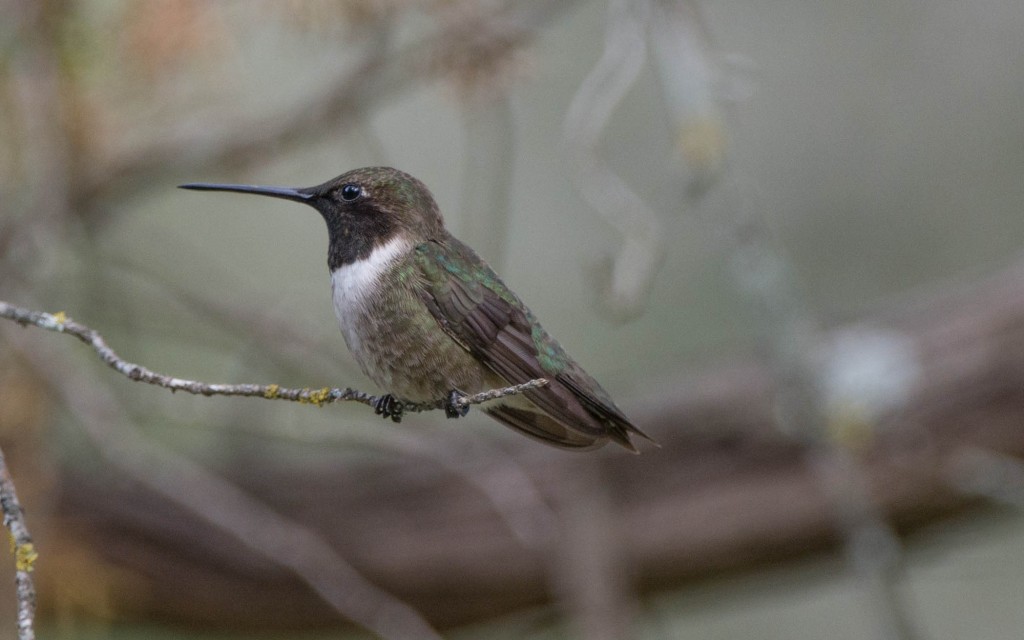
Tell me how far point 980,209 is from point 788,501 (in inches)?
164

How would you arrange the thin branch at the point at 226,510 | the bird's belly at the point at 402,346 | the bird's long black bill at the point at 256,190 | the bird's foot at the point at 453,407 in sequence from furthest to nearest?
the thin branch at the point at 226,510, the bird's belly at the point at 402,346, the bird's foot at the point at 453,407, the bird's long black bill at the point at 256,190

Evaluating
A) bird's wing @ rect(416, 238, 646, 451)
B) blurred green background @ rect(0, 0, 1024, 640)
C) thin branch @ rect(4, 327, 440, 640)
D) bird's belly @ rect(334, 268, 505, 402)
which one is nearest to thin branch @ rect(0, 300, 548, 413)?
bird's wing @ rect(416, 238, 646, 451)

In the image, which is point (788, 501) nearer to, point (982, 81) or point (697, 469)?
point (697, 469)

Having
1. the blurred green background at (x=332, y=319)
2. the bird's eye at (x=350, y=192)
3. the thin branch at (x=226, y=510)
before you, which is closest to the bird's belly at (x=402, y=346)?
the bird's eye at (x=350, y=192)

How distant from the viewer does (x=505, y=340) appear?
2.29m

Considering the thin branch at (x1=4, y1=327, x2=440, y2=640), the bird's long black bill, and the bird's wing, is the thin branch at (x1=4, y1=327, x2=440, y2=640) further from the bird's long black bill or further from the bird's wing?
the bird's long black bill

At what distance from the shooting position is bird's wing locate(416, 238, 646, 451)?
220 cm

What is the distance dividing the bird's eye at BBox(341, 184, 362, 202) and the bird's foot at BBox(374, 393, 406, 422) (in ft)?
1.37

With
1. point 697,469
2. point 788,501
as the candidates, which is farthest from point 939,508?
point 697,469

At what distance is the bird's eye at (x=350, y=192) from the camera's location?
245 centimetres

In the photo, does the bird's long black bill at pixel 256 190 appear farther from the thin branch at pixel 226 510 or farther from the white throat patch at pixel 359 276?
the thin branch at pixel 226 510

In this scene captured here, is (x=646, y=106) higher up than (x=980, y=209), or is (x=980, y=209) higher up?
(x=646, y=106)

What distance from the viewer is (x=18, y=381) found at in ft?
13.0

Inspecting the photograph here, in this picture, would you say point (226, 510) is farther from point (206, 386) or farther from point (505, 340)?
point (206, 386)
